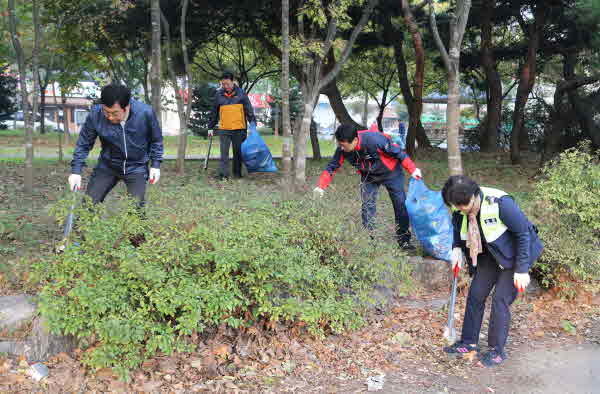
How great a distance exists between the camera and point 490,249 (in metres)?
3.60

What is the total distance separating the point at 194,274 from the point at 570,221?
3606 mm

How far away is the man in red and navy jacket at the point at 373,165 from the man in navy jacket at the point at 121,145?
4.72 feet

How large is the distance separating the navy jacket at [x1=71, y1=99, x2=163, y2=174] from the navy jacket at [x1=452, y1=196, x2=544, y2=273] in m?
2.38

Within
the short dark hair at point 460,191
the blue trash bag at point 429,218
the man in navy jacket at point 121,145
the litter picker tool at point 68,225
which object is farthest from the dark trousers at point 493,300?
the litter picker tool at point 68,225

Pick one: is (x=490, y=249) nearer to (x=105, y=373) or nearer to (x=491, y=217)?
(x=491, y=217)

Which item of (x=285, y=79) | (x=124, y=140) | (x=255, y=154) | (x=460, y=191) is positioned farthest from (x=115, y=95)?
(x=255, y=154)

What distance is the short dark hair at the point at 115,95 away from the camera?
3883mm

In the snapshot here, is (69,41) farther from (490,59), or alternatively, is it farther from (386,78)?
(386,78)

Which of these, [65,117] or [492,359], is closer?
[492,359]

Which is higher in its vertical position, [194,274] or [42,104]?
[42,104]

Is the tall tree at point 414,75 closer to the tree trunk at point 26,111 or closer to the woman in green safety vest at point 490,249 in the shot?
the tree trunk at point 26,111

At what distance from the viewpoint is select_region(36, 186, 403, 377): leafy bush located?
129 inches

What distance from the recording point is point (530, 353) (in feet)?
13.2

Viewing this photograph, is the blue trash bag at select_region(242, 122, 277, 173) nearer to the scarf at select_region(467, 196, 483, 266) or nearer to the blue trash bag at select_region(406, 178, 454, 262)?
the blue trash bag at select_region(406, 178, 454, 262)
